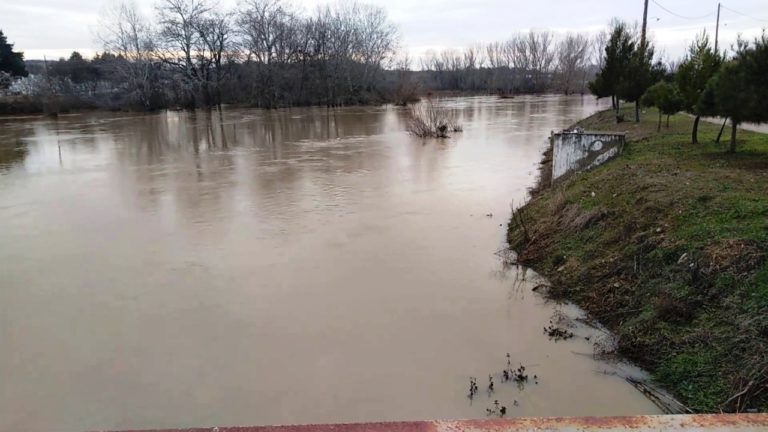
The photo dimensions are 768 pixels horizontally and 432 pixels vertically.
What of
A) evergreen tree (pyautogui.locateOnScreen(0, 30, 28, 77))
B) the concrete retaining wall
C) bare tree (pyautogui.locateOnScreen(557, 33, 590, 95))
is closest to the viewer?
the concrete retaining wall

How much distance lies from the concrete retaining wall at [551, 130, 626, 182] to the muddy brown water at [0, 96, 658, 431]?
1.00 m

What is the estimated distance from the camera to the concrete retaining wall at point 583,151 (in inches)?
419

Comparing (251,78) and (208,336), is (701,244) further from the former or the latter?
(251,78)

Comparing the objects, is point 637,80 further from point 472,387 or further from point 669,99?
point 472,387

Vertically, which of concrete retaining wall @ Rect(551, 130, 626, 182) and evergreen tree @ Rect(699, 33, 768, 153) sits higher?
evergreen tree @ Rect(699, 33, 768, 153)

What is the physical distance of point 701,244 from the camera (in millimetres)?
5238

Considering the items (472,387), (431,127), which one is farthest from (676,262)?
(431,127)

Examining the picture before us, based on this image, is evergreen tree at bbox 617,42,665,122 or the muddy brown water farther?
evergreen tree at bbox 617,42,665,122

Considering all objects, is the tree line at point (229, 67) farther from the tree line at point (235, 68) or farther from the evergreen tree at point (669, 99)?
the evergreen tree at point (669, 99)

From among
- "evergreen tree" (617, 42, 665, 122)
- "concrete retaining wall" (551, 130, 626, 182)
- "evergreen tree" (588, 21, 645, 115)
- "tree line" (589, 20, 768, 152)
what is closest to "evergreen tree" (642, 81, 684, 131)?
"tree line" (589, 20, 768, 152)

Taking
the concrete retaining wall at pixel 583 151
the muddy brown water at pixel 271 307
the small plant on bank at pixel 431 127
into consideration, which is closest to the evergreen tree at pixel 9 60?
the small plant on bank at pixel 431 127

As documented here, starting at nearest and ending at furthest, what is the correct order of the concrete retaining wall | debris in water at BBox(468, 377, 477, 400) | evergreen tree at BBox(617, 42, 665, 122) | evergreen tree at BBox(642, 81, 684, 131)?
debris in water at BBox(468, 377, 477, 400) < the concrete retaining wall < evergreen tree at BBox(642, 81, 684, 131) < evergreen tree at BBox(617, 42, 665, 122)

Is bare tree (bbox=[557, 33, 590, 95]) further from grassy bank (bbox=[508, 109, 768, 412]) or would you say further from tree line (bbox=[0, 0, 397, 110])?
grassy bank (bbox=[508, 109, 768, 412])

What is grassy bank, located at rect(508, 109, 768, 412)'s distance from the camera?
4055mm
